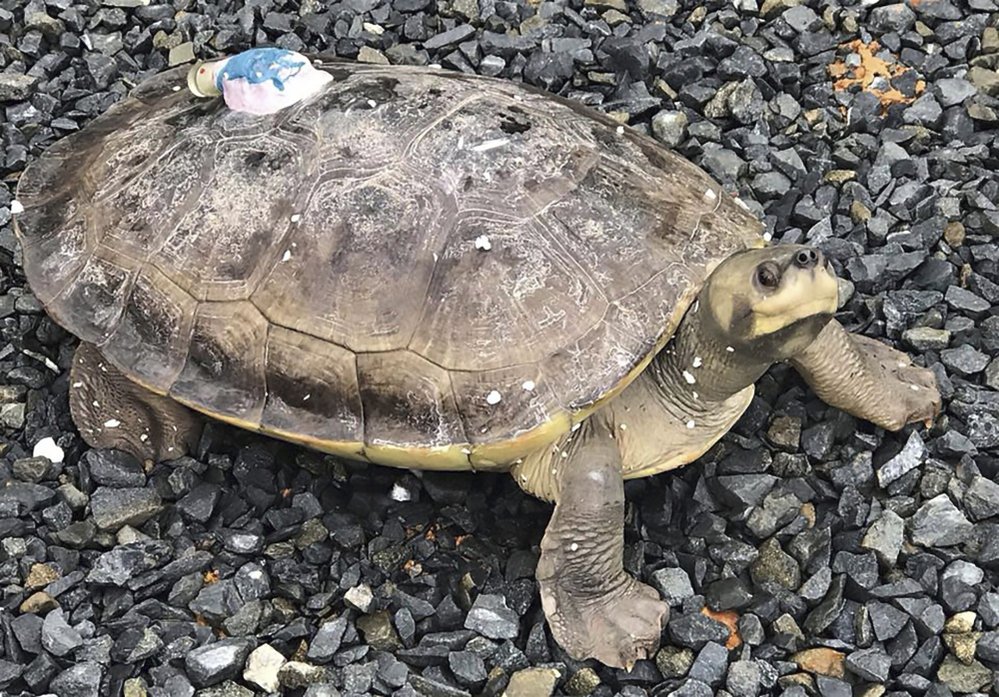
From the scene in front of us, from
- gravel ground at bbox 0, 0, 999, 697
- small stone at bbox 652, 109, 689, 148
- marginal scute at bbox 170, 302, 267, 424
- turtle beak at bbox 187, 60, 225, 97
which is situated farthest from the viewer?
small stone at bbox 652, 109, 689, 148

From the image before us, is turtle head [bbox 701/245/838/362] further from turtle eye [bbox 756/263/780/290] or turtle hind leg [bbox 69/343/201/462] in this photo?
turtle hind leg [bbox 69/343/201/462]

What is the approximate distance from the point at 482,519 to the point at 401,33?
2.45 m

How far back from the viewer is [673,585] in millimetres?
3383

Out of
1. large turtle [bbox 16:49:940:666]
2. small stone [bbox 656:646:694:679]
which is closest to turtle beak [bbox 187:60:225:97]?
large turtle [bbox 16:49:940:666]

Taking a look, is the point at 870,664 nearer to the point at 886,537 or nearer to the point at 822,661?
the point at 822,661

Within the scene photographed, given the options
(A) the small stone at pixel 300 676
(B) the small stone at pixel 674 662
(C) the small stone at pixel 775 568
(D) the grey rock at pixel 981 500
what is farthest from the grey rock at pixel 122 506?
(D) the grey rock at pixel 981 500

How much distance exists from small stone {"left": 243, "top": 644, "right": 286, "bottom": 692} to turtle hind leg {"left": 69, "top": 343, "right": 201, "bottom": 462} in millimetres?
833

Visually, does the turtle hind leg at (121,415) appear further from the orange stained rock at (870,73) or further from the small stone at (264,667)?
the orange stained rock at (870,73)

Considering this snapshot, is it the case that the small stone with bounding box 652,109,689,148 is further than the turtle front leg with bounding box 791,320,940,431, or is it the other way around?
the small stone with bounding box 652,109,689,148

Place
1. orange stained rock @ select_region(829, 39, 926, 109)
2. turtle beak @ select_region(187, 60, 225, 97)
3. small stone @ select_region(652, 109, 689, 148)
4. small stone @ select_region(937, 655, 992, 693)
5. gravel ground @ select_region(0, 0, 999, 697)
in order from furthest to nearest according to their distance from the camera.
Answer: orange stained rock @ select_region(829, 39, 926, 109), small stone @ select_region(652, 109, 689, 148), turtle beak @ select_region(187, 60, 225, 97), gravel ground @ select_region(0, 0, 999, 697), small stone @ select_region(937, 655, 992, 693)

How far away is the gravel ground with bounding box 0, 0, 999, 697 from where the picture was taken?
320 centimetres

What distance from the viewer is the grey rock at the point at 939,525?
337 cm

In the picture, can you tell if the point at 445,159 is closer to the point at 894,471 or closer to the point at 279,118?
the point at 279,118

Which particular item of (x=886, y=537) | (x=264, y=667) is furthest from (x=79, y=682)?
(x=886, y=537)
